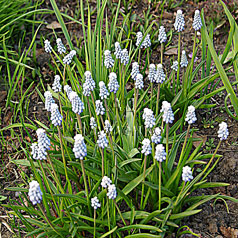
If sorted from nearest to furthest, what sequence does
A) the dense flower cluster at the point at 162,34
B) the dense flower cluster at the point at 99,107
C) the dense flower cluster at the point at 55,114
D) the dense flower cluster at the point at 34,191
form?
1. the dense flower cluster at the point at 34,191
2. the dense flower cluster at the point at 55,114
3. the dense flower cluster at the point at 99,107
4. the dense flower cluster at the point at 162,34

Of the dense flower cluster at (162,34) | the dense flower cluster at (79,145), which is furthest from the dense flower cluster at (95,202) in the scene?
the dense flower cluster at (162,34)

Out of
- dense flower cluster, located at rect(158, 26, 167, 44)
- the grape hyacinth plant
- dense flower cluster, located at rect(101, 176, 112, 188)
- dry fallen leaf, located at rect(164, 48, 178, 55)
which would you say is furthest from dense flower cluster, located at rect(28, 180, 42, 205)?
dry fallen leaf, located at rect(164, 48, 178, 55)

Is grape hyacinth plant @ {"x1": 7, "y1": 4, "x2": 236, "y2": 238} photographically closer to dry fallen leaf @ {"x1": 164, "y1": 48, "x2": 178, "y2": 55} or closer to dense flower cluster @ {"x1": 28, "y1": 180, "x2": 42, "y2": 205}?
dense flower cluster @ {"x1": 28, "y1": 180, "x2": 42, "y2": 205}

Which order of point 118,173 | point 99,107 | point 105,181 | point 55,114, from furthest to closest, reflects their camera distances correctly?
point 118,173 < point 99,107 < point 55,114 < point 105,181

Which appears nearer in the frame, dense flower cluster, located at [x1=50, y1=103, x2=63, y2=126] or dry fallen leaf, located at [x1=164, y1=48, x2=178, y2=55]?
dense flower cluster, located at [x1=50, y1=103, x2=63, y2=126]

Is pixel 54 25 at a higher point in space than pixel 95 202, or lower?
higher

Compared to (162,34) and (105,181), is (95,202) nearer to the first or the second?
(105,181)

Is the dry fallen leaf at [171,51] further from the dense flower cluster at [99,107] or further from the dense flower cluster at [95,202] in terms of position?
the dense flower cluster at [95,202]

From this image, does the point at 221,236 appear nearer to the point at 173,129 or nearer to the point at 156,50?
the point at 173,129

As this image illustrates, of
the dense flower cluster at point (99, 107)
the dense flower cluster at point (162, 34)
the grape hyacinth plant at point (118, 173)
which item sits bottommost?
the grape hyacinth plant at point (118, 173)

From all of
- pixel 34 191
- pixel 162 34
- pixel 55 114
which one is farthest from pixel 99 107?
pixel 162 34

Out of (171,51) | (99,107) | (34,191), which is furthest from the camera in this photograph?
(171,51)
